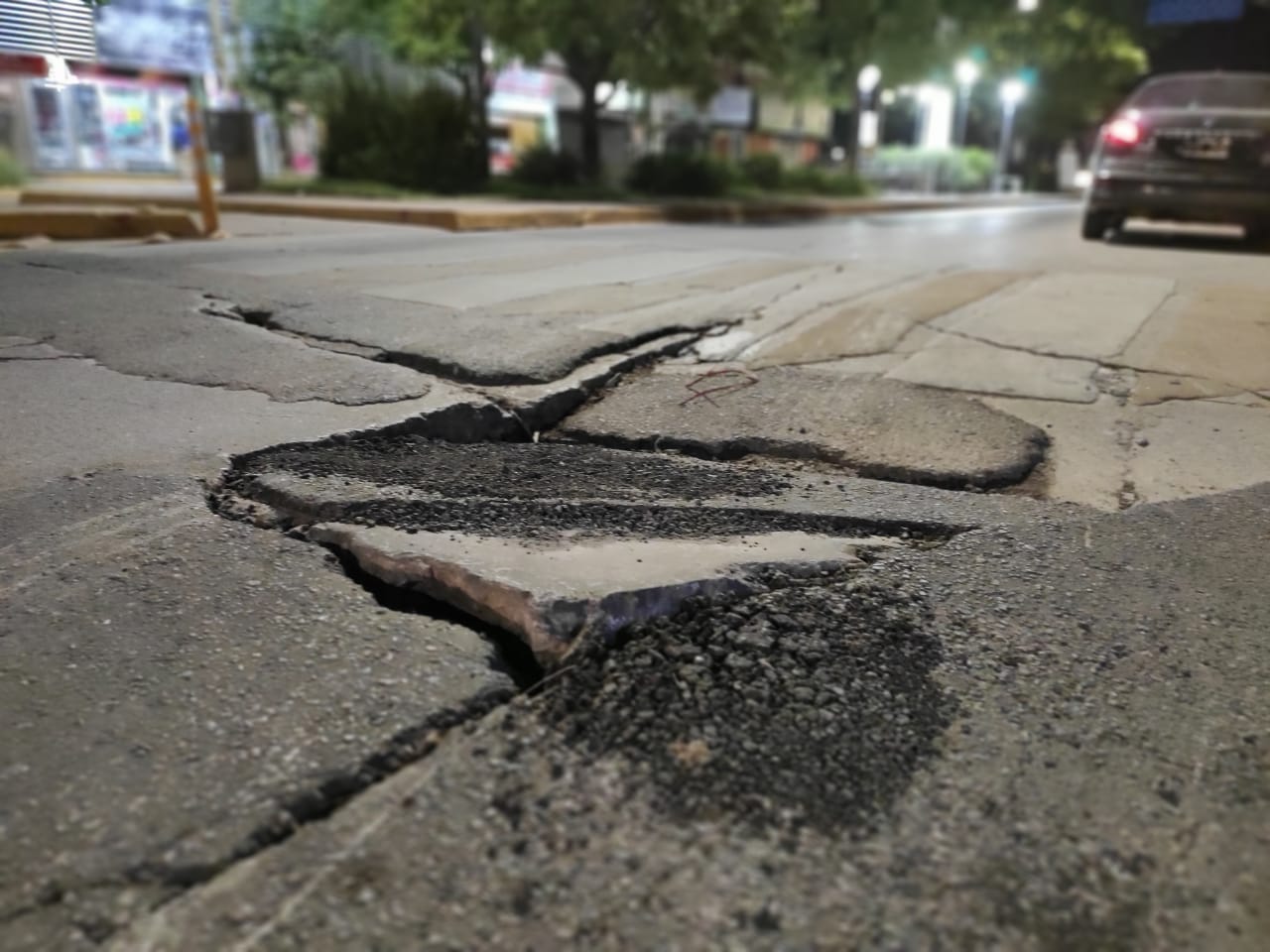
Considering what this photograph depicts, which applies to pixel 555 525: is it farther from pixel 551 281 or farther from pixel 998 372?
pixel 551 281

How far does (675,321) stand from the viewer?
4.86 metres

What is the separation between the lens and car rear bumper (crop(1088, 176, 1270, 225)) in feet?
27.7

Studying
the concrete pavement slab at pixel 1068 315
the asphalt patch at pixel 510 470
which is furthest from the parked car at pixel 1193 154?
the asphalt patch at pixel 510 470

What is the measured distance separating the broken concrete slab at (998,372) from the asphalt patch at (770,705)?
2.08 m

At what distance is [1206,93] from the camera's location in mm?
9078

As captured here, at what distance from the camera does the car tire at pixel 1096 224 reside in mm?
10062

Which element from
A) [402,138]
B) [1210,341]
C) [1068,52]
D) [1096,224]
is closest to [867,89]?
[1068,52]

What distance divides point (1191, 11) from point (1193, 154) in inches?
1417

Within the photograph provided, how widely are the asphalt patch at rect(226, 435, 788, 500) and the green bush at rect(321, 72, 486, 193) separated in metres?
13.7

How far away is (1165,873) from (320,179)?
16.9 meters

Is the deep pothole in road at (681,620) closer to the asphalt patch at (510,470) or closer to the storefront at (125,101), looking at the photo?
the asphalt patch at (510,470)

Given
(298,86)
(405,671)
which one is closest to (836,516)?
(405,671)

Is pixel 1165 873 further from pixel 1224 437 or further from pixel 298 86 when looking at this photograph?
pixel 298 86

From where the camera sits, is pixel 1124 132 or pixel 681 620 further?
pixel 1124 132
